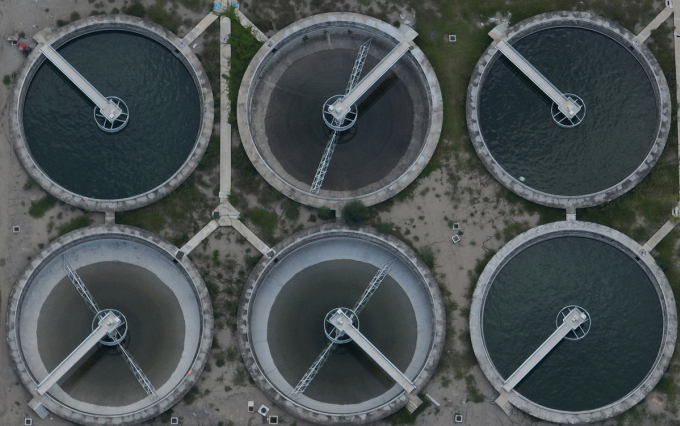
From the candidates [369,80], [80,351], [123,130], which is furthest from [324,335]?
[123,130]

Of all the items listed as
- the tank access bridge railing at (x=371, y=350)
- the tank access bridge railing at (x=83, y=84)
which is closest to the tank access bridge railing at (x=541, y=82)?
the tank access bridge railing at (x=371, y=350)

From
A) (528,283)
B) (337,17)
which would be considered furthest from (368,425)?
(337,17)

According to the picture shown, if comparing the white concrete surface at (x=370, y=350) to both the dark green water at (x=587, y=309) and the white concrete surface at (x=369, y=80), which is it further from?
the white concrete surface at (x=369, y=80)

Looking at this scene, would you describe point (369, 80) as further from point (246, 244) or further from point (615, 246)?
point (615, 246)

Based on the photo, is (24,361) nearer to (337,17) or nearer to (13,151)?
(13,151)

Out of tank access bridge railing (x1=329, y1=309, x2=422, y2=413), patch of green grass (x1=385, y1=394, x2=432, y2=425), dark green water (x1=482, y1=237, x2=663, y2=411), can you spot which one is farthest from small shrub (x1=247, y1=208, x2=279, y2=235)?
dark green water (x1=482, y1=237, x2=663, y2=411)

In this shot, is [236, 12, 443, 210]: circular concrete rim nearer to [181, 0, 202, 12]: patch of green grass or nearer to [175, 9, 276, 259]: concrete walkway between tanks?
[175, 9, 276, 259]: concrete walkway between tanks
